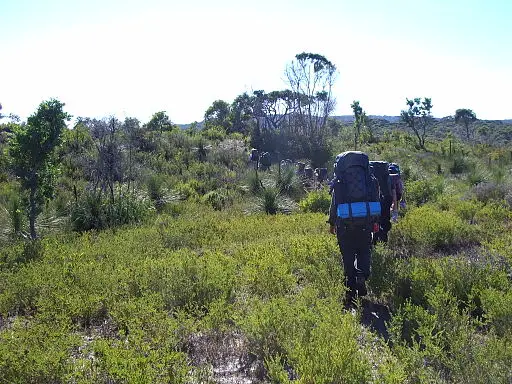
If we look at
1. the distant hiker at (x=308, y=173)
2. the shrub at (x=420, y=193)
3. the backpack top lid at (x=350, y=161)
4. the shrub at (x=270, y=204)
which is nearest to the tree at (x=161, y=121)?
the distant hiker at (x=308, y=173)

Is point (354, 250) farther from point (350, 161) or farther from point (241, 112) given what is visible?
point (241, 112)

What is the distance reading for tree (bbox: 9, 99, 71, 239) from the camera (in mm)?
7934

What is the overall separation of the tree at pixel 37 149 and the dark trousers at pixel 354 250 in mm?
6116

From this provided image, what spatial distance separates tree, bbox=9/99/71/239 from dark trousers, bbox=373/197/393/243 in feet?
20.2

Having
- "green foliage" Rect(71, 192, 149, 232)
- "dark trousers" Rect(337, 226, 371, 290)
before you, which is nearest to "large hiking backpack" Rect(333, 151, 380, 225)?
"dark trousers" Rect(337, 226, 371, 290)

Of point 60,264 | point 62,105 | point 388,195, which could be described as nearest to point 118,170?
point 62,105

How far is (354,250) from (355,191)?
68 cm

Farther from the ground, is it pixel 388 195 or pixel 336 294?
pixel 388 195

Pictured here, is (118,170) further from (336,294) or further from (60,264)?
(336,294)

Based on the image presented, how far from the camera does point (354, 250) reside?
4695mm

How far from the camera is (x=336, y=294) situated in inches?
170

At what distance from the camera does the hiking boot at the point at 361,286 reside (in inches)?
181

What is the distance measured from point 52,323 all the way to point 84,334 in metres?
0.34

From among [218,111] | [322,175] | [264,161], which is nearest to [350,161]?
[322,175]
